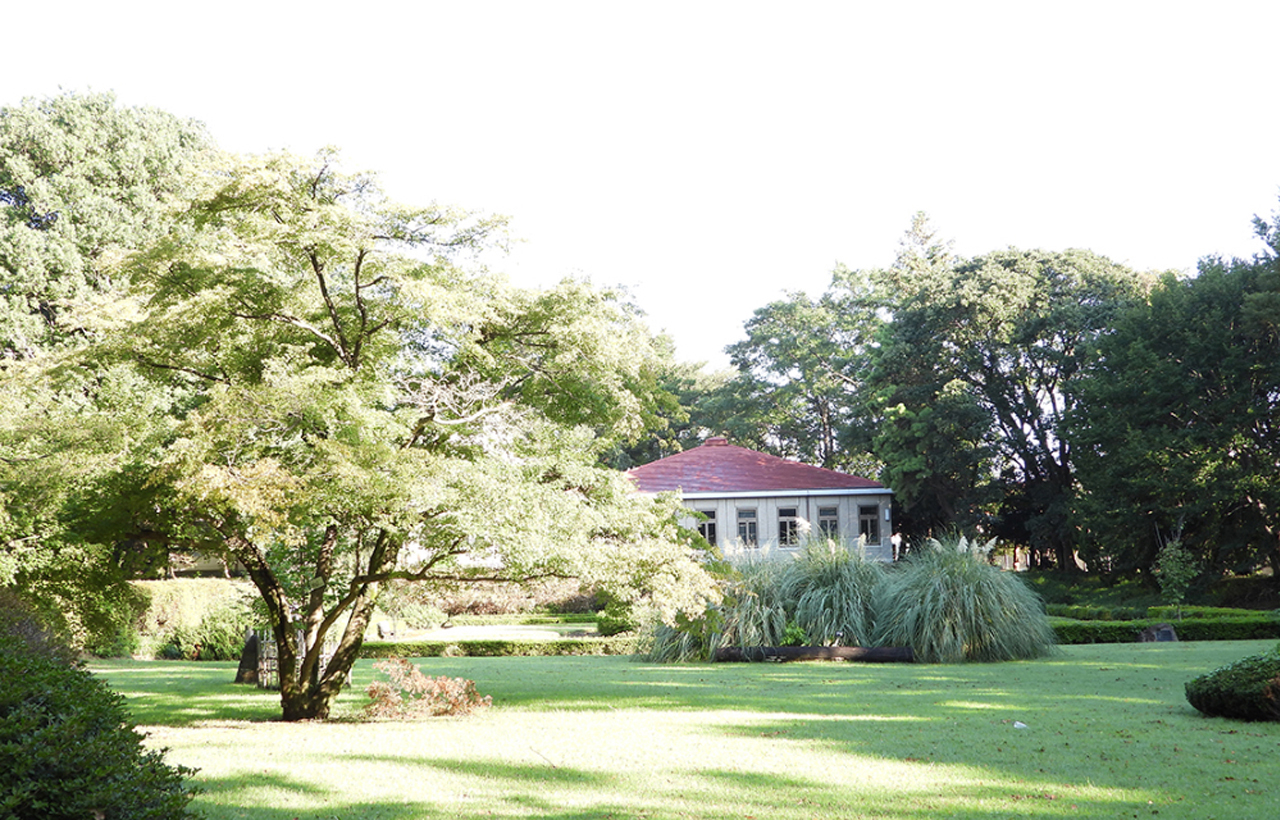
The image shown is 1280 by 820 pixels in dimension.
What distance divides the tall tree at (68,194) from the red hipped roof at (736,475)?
1661 centimetres

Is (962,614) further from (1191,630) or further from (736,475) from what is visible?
(736,475)

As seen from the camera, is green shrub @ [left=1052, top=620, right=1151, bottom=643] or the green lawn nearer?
the green lawn

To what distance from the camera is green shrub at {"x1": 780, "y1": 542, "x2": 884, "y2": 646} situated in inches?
593

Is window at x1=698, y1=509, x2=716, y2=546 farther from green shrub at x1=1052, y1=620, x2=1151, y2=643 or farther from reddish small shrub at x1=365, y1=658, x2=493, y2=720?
reddish small shrub at x1=365, y1=658, x2=493, y2=720

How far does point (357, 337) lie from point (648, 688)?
5489mm

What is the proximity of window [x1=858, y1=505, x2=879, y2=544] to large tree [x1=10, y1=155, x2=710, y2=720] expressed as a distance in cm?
2162

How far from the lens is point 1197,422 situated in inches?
984

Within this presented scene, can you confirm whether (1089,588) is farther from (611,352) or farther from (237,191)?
(237,191)

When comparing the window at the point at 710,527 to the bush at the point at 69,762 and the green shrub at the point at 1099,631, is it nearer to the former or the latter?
the green shrub at the point at 1099,631

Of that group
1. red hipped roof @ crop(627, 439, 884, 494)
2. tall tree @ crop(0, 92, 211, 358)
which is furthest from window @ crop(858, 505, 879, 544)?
tall tree @ crop(0, 92, 211, 358)

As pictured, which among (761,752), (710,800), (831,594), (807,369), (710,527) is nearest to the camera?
(710,800)

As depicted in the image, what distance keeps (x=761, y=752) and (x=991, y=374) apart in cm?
2636

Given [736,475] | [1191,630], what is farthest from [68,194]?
[1191,630]

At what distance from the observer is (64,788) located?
127 inches
